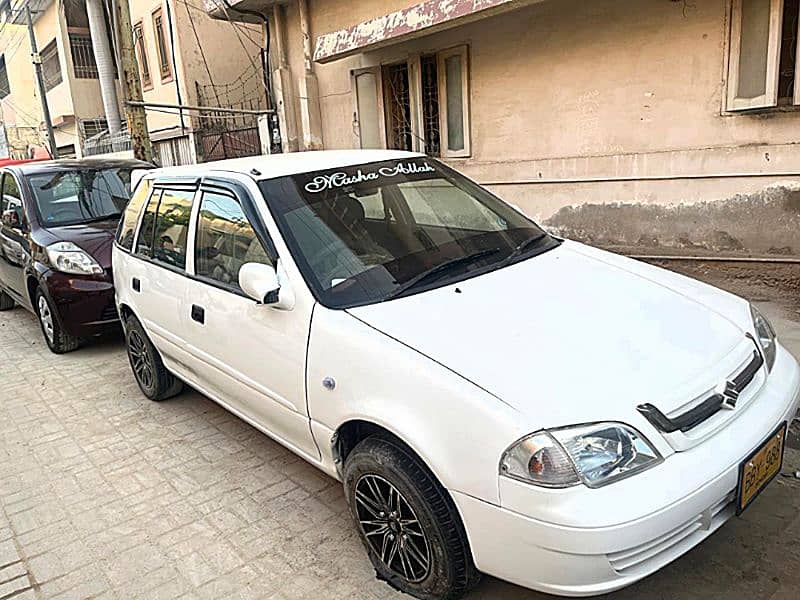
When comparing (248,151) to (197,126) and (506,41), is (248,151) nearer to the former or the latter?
(197,126)

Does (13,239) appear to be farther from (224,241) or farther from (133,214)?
(224,241)

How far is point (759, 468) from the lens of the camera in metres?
2.23

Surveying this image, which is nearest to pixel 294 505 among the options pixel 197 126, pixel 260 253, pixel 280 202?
pixel 260 253

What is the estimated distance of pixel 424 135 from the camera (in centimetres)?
946

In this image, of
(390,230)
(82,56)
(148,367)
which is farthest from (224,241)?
(82,56)

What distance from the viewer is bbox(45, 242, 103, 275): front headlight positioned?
5582mm

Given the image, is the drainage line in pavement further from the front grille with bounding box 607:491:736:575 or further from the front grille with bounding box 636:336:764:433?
the front grille with bounding box 607:491:736:575

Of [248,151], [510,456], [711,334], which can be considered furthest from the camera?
[248,151]

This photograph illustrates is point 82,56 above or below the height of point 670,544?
above

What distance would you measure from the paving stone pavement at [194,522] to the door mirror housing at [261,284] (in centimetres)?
117

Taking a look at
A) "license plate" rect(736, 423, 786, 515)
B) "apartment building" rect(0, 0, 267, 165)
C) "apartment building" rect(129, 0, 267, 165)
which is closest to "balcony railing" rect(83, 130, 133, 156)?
"apartment building" rect(0, 0, 267, 165)

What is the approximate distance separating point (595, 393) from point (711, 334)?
2.59ft

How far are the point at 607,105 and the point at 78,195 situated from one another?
19.7 feet

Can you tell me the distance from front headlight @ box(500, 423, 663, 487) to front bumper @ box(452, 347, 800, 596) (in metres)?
0.03
